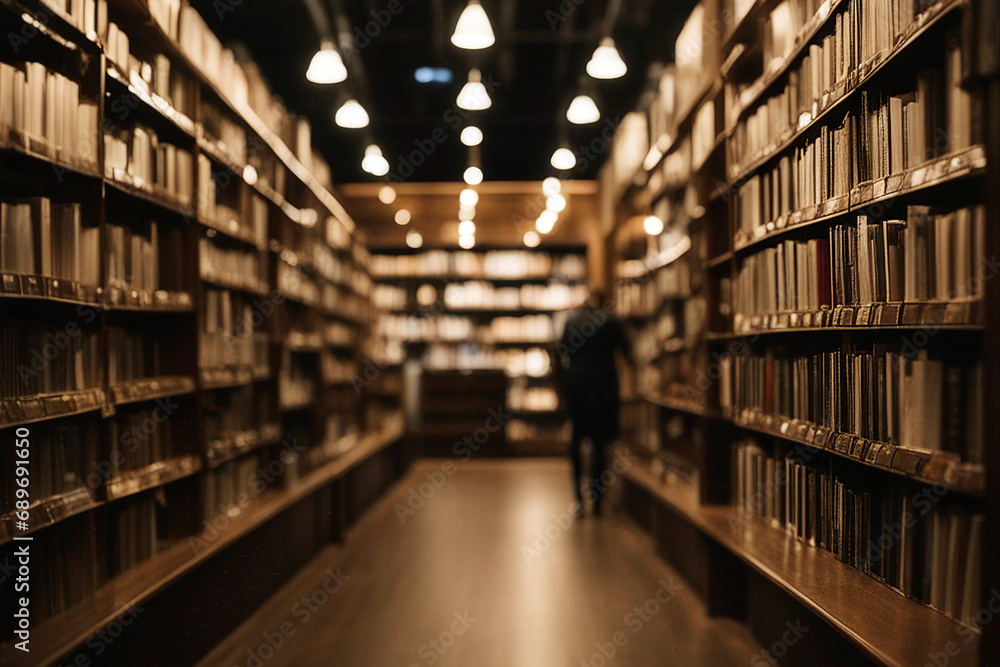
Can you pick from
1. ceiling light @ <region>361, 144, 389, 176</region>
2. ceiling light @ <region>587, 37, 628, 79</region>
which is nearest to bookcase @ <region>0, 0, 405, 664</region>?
ceiling light @ <region>361, 144, 389, 176</region>

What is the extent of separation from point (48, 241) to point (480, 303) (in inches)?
→ 324

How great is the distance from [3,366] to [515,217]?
933 centimetres

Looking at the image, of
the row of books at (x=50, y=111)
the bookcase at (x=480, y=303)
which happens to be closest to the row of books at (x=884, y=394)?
the row of books at (x=50, y=111)

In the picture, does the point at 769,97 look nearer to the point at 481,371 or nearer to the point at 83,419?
the point at 83,419

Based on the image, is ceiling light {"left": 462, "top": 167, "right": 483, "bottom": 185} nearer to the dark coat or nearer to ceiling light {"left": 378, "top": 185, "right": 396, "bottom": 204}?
ceiling light {"left": 378, "top": 185, "right": 396, "bottom": 204}

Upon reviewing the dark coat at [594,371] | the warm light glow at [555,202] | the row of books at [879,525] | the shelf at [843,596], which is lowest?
the shelf at [843,596]

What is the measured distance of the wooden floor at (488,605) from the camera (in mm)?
2998

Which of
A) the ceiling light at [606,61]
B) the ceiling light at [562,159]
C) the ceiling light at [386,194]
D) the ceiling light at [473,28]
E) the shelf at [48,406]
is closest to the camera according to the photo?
the shelf at [48,406]

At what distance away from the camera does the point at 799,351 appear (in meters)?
3.45

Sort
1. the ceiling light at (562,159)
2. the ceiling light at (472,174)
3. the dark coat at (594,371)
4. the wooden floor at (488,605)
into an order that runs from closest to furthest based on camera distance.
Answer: the wooden floor at (488,605), the dark coat at (594,371), the ceiling light at (562,159), the ceiling light at (472,174)

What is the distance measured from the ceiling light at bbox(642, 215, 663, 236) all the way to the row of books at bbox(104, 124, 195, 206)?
3.23m

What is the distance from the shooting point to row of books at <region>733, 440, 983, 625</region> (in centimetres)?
203

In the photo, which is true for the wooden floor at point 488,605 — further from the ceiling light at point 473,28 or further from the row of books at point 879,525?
the ceiling light at point 473,28

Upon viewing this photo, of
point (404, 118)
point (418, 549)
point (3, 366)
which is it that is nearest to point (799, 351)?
point (418, 549)
